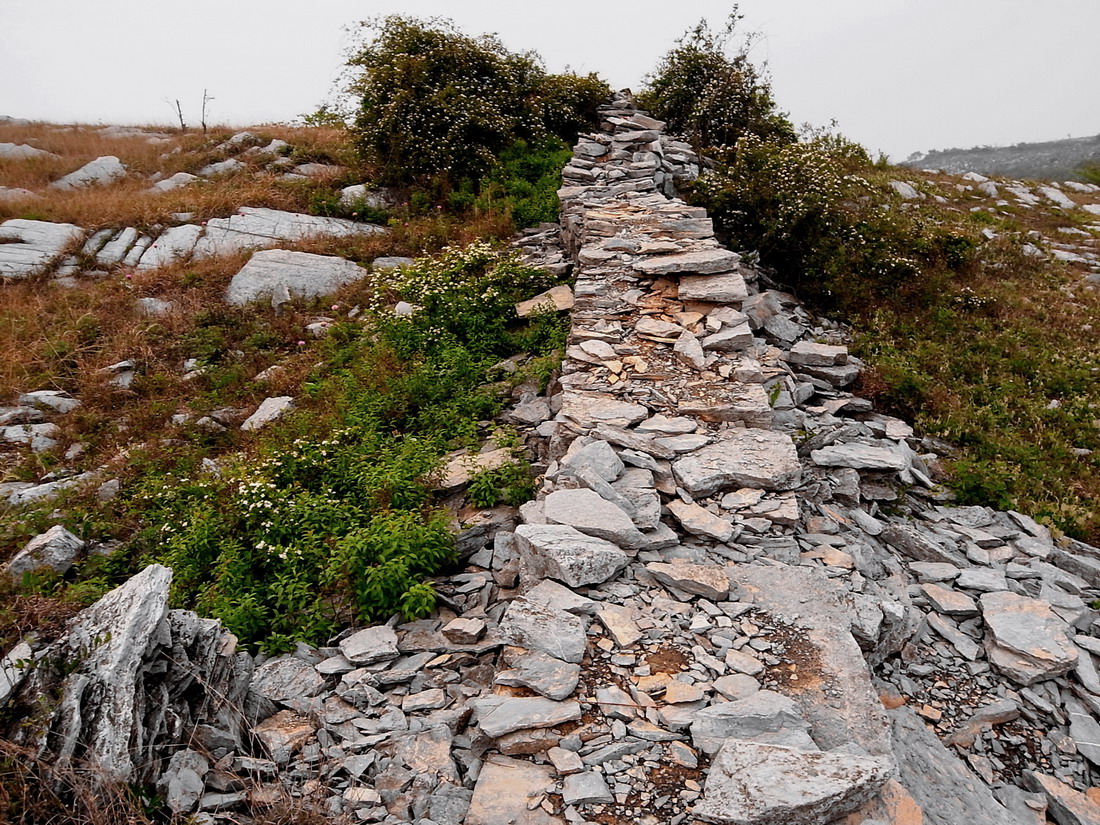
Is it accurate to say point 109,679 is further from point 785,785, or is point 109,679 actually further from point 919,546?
point 919,546

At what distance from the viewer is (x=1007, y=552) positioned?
19.1 feet

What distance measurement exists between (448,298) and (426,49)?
29.3ft

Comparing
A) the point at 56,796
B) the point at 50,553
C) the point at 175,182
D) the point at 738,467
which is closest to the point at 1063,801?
the point at 738,467

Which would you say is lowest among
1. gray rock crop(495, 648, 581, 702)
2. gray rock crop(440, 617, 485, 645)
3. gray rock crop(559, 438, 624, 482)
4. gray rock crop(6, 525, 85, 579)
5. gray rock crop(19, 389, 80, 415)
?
gray rock crop(6, 525, 85, 579)

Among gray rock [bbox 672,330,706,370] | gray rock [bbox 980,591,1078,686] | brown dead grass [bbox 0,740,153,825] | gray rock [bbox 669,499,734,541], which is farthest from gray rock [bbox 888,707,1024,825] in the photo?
brown dead grass [bbox 0,740,153,825]

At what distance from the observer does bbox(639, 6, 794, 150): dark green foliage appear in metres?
14.7

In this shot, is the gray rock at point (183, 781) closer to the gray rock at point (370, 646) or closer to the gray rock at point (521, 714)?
the gray rock at point (370, 646)

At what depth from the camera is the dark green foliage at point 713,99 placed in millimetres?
14734

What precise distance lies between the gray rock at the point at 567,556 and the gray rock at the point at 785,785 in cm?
135

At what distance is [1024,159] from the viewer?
28.7 metres

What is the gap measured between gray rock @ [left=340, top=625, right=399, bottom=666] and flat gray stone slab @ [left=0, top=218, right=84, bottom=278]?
41.9ft

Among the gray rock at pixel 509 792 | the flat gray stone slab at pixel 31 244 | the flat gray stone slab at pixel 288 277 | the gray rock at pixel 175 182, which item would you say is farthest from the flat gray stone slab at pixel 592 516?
the gray rock at pixel 175 182

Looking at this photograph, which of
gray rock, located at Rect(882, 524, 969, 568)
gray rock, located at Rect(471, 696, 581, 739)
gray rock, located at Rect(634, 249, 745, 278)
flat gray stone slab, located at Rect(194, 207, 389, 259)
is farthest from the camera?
flat gray stone slab, located at Rect(194, 207, 389, 259)

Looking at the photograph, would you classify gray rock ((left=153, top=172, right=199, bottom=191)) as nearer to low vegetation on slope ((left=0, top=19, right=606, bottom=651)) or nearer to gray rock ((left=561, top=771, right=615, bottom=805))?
low vegetation on slope ((left=0, top=19, right=606, bottom=651))
